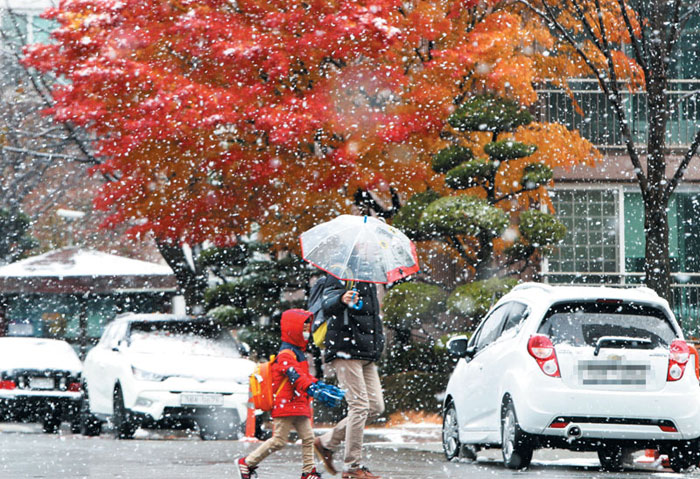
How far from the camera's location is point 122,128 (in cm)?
1666

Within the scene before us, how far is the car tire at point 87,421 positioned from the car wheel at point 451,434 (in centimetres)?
592

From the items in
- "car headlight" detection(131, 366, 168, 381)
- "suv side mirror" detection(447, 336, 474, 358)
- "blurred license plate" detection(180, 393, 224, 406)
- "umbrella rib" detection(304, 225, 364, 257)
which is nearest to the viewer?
"umbrella rib" detection(304, 225, 364, 257)

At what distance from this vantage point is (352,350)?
862 centimetres

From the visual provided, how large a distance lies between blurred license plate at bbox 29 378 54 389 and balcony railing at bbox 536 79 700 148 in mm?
9518

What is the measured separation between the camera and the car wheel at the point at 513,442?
940 centimetres

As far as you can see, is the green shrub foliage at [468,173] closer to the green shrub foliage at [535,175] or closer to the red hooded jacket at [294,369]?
the green shrub foliage at [535,175]

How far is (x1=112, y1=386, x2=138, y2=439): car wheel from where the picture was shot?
46.2 ft

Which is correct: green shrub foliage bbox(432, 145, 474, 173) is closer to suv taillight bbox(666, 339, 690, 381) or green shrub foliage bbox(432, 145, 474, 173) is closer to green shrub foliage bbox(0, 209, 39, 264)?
suv taillight bbox(666, 339, 690, 381)

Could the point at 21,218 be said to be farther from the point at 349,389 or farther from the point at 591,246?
the point at 349,389

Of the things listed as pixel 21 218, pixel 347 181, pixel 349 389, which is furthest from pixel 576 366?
pixel 21 218

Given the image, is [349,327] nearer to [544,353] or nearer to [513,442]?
[544,353]

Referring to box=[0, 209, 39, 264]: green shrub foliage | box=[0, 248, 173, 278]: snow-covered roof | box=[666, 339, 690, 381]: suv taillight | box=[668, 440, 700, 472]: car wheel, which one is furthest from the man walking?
box=[0, 209, 39, 264]: green shrub foliage

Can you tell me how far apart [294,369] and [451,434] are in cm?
385

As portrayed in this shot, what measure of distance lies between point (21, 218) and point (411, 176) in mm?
19106
